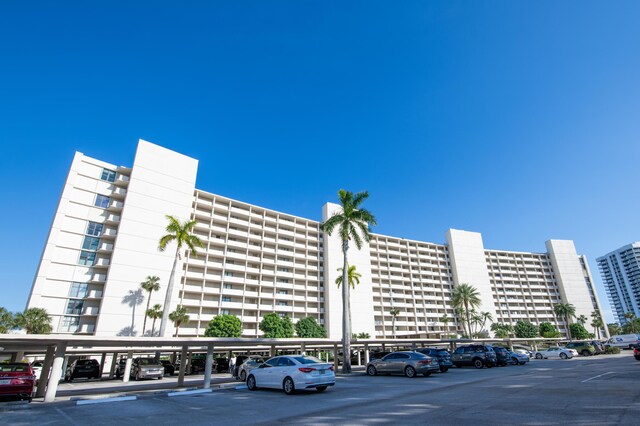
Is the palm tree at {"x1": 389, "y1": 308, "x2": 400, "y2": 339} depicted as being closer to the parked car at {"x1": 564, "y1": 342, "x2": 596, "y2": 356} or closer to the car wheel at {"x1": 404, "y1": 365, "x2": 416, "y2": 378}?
the parked car at {"x1": 564, "y1": 342, "x2": 596, "y2": 356}

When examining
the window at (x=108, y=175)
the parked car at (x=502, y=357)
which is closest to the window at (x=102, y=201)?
the window at (x=108, y=175)

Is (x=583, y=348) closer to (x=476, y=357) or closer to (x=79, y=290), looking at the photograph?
(x=476, y=357)

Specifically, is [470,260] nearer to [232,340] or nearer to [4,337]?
[232,340]

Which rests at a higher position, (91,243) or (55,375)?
(91,243)

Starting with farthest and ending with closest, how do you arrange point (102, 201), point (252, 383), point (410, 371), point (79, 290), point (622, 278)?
point (622, 278) → point (102, 201) → point (79, 290) → point (410, 371) → point (252, 383)

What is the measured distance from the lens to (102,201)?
5503 centimetres

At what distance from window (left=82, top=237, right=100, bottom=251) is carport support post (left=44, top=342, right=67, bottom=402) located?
44.1 m

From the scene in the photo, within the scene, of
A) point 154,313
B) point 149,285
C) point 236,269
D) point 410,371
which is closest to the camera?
point 410,371

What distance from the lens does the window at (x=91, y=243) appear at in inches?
2020

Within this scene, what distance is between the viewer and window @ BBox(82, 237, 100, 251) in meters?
51.3

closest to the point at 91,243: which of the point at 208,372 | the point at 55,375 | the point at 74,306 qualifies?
the point at 74,306

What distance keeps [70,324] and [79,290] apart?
479cm

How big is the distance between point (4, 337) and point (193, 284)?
4953 centimetres

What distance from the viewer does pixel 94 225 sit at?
53.1 m
